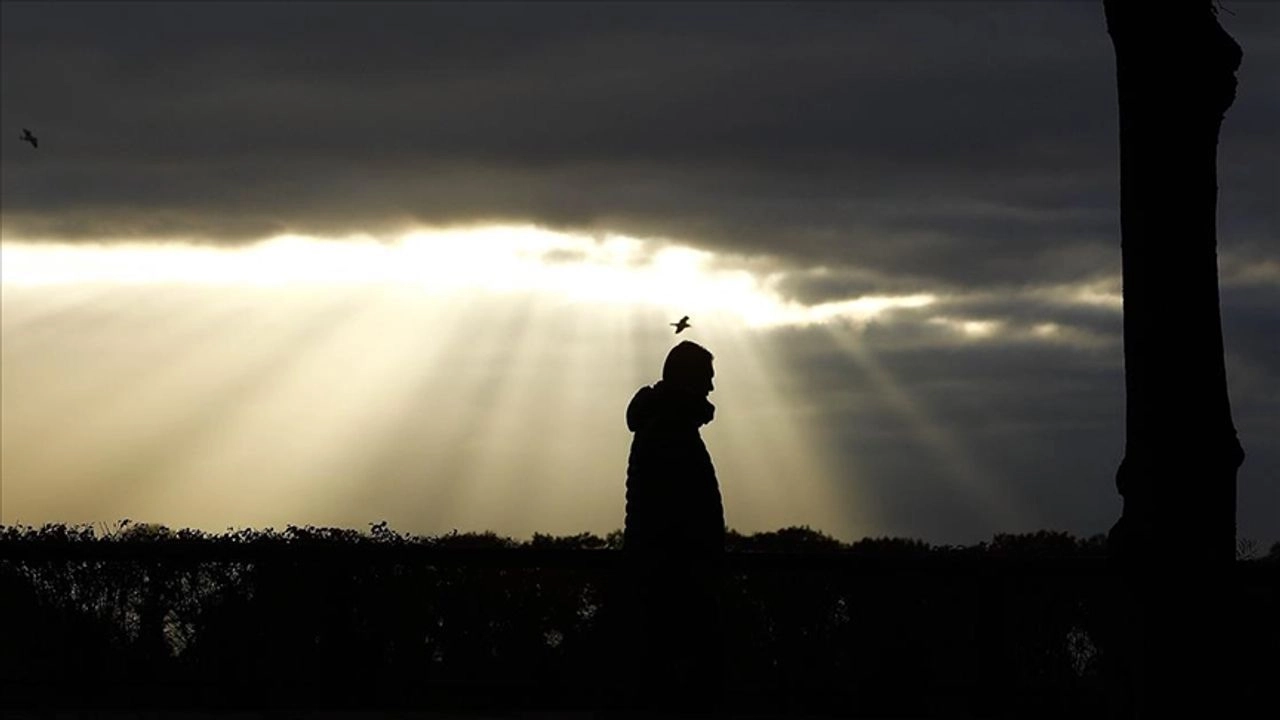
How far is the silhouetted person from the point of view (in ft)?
55.8

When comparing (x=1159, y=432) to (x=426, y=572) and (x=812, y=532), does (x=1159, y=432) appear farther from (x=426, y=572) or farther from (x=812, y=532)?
(x=812, y=532)

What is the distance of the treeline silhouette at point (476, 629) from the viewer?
1895cm

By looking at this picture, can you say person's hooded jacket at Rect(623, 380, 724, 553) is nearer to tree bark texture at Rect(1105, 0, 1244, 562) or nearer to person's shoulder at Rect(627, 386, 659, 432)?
person's shoulder at Rect(627, 386, 659, 432)

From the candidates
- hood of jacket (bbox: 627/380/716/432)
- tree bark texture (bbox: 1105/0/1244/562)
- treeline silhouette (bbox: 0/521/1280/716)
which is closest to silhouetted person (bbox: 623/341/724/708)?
hood of jacket (bbox: 627/380/716/432)

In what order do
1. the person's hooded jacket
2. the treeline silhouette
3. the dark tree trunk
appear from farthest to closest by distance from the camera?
the treeline silhouette
the person's hooded jacket
the dark tree trunk

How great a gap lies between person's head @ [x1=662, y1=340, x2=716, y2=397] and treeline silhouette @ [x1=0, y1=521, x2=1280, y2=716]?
2.53 metres

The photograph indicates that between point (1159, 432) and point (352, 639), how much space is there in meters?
9.18

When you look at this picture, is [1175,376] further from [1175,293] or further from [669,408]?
[669,408]

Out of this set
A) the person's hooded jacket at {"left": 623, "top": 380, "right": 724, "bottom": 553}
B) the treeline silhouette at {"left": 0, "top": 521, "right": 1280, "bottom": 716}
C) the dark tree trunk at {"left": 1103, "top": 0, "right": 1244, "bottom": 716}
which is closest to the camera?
the dark tree trunk at {"left": 1103, "top": 0, "right": 1244, "bottom": 716}

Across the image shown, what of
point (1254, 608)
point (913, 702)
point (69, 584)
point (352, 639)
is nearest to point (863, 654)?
point (913, 702)

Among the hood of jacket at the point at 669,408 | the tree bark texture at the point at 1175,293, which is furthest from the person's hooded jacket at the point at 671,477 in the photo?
the tree bark texture at the point at 1175,293

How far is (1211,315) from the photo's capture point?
44.2ft

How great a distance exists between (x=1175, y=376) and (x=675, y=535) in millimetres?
5411

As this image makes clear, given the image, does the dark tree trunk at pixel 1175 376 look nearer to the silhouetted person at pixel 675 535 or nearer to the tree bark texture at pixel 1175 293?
the tree bark texture at pixel 1175 293
